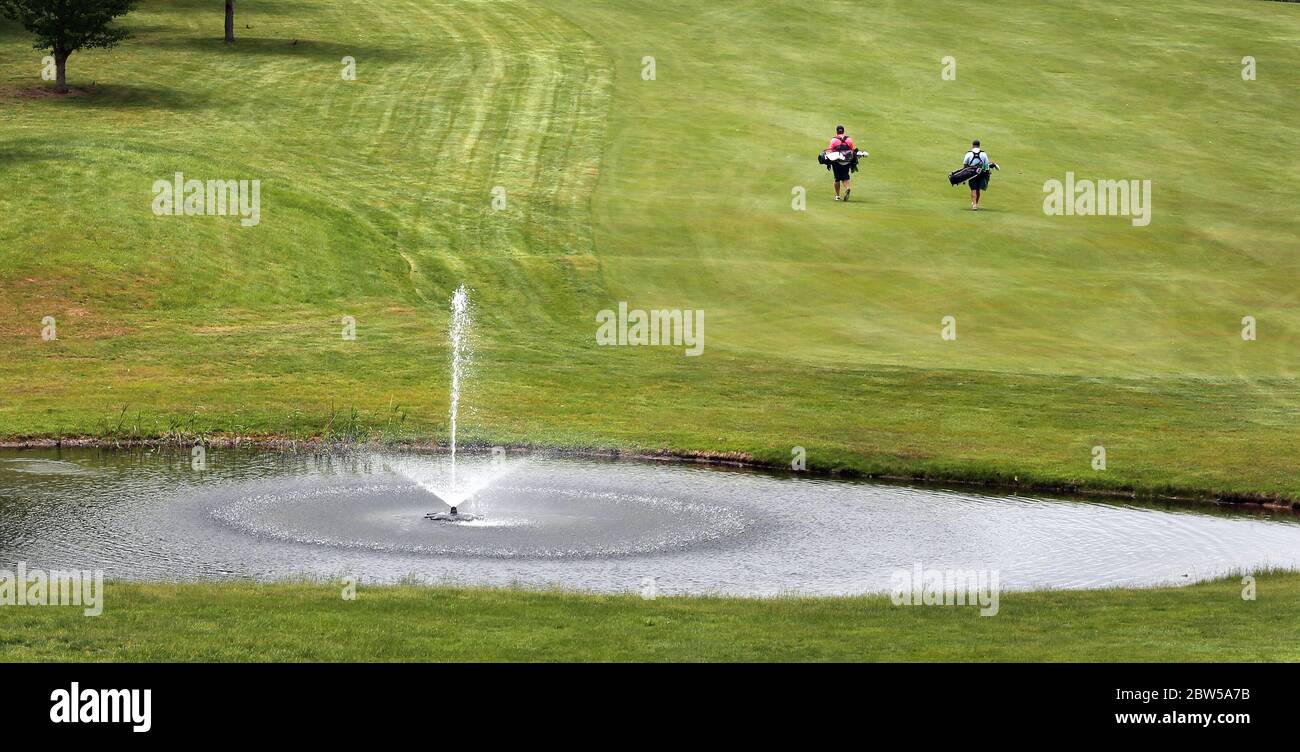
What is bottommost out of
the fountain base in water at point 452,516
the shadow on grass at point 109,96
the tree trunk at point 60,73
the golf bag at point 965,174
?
the fountain base in water at point 452,516

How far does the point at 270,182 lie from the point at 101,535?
41.2 m

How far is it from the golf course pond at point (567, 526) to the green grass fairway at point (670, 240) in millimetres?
2850

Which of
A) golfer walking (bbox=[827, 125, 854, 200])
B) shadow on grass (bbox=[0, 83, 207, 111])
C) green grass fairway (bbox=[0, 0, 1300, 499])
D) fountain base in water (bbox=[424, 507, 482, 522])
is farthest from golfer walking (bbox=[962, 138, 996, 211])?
fountain base in water (bbox=[424, 507, 482, 522])

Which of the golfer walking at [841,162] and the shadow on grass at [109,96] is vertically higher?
the shadow on grass at [109,96]

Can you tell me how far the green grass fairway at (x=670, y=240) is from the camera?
44.9m

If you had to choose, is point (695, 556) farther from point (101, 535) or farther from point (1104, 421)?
point (1104, 421)

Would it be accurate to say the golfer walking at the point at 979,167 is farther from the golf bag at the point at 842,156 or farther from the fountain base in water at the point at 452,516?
A: the fountain base in water at the point at 452,516

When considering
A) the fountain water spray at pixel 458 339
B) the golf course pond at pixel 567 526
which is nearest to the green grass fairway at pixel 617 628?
the golf course pond at pixel 567 526

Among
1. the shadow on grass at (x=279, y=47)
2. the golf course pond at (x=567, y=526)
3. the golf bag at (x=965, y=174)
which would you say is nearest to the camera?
the golf course pond at (x=567, y=526)

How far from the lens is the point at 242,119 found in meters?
82.6

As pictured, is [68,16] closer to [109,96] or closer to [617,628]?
[109,96]

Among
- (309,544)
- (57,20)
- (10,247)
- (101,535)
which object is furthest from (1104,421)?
(57,20)

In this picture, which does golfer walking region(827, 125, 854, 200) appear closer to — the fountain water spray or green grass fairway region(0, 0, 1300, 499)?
green grass fairway region(0, 0, 1300, 499)

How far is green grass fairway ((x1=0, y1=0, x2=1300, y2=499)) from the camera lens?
147ft
